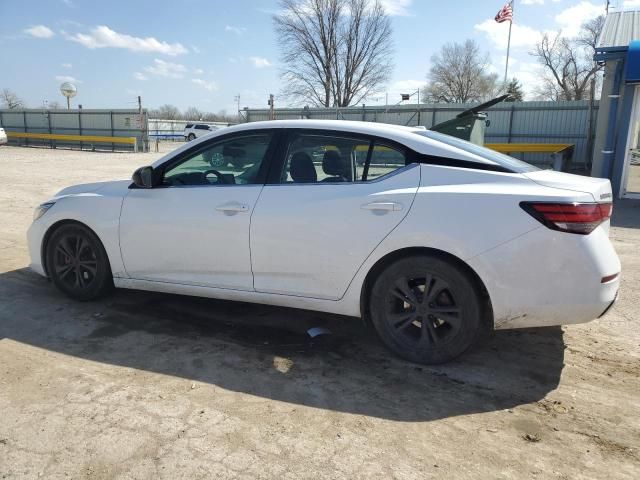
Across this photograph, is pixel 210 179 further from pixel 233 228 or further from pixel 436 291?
pixel 436 291

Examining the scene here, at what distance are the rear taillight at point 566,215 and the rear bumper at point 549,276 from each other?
4cm

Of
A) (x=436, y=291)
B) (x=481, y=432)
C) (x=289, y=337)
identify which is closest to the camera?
(x=481, y=432)

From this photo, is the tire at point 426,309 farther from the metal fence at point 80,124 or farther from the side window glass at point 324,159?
the metal fence at point 80,124

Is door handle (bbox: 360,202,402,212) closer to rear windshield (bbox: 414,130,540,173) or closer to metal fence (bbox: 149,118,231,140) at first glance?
rear windshield (bbox: 414,130,540,173)

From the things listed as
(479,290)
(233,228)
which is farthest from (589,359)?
(233,228)

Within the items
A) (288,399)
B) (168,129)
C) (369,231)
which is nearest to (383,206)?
(369,231)

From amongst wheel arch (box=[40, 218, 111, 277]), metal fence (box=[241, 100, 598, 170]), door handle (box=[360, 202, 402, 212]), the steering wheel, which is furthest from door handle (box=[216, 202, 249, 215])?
metal fence (box=[241, 100, 598, 170])

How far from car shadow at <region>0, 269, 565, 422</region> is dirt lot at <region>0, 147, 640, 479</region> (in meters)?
0.01

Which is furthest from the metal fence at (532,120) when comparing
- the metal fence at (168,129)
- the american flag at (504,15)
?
the metal fence at (168,129)

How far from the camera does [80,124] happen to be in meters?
35.2

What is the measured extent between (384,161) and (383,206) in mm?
391

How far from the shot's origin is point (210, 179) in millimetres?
3975

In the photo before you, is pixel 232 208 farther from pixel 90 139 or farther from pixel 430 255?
pixel 90 139

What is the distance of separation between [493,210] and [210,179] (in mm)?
2177
